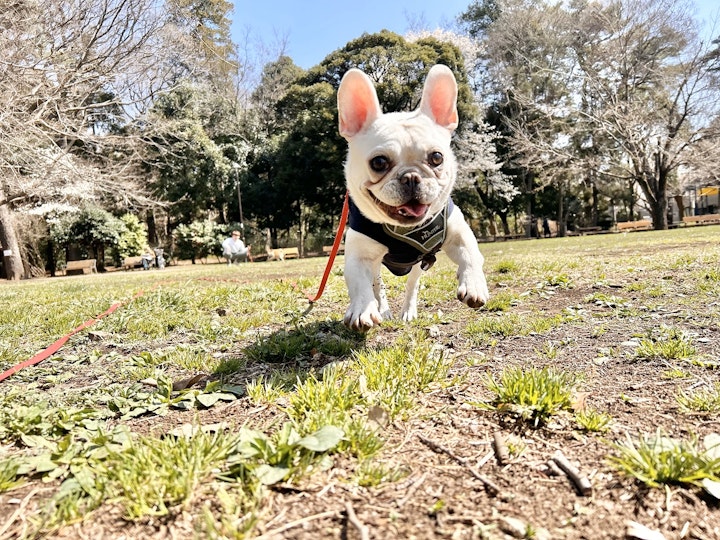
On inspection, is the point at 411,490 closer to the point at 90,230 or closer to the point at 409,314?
the point at 409,314

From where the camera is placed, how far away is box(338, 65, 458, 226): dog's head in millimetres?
2898

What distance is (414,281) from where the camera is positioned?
4363 millimetres

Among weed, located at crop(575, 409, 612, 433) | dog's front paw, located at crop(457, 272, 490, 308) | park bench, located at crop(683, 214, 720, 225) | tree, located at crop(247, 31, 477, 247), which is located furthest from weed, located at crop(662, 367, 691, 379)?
park bench, located at crop(683, 214, 720, 225)

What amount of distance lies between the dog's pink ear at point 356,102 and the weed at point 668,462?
8.42ft

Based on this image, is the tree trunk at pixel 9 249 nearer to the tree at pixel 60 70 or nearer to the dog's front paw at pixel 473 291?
the tree at pixel 60 70

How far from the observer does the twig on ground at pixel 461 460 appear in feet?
4.96

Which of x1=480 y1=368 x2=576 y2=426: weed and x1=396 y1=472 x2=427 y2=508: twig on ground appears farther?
x1=480 y1=368 x2=576 y2=426: weed

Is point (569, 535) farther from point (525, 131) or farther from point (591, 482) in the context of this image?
point (525, 131)

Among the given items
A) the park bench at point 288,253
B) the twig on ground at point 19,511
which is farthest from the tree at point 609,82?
the twig on ground at point 19,511

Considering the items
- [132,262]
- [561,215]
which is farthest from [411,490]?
[561,215]

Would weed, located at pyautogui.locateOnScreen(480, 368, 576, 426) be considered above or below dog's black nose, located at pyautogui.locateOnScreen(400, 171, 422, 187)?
below

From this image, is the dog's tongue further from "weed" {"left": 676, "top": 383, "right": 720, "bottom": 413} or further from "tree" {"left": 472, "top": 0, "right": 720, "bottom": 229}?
"tree" {"left": 472, "top": 0, "right": 720, "bottom": 229}

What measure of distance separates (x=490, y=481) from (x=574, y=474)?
0.28 metres

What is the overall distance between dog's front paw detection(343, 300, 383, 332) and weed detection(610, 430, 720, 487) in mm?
1345
